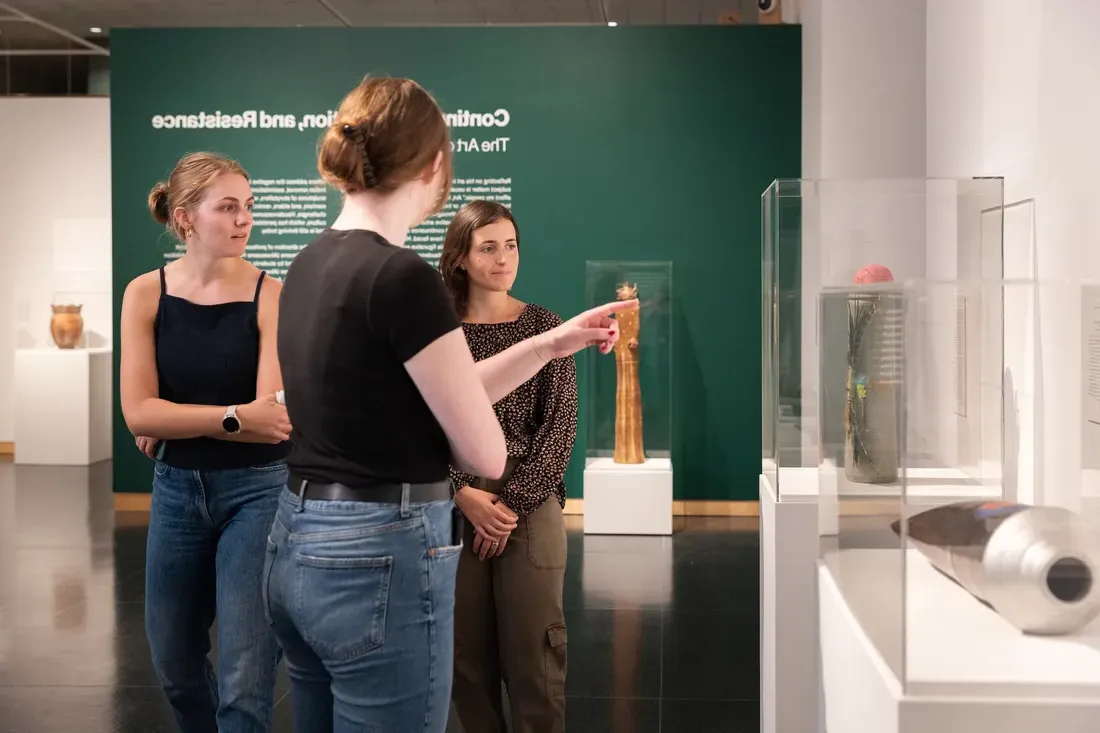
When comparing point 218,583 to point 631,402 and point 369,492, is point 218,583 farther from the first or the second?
point 631,402

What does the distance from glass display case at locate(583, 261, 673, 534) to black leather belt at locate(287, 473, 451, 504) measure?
5.16 meters

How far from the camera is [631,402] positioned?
693 cm

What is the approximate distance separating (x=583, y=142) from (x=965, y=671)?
6.31 metres

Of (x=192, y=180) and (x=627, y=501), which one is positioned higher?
(x=192, y=180)

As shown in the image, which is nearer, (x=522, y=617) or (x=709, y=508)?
(x=522, y=617)

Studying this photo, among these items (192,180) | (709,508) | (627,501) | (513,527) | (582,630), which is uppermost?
(192,180)

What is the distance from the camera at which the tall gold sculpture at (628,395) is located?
6938mm

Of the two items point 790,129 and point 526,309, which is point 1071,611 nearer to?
point 526,309

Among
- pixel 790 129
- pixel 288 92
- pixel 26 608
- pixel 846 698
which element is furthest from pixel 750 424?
pixel 846 698

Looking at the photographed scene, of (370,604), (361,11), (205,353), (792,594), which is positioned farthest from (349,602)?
(361,11)

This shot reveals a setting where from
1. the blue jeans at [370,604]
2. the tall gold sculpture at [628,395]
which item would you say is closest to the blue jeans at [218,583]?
the blue jeans at [370,604]

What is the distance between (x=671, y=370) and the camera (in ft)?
23.7

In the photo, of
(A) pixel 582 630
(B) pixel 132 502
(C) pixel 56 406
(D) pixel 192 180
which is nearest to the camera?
(D) pixel 192 180

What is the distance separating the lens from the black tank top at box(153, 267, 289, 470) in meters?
2.43
